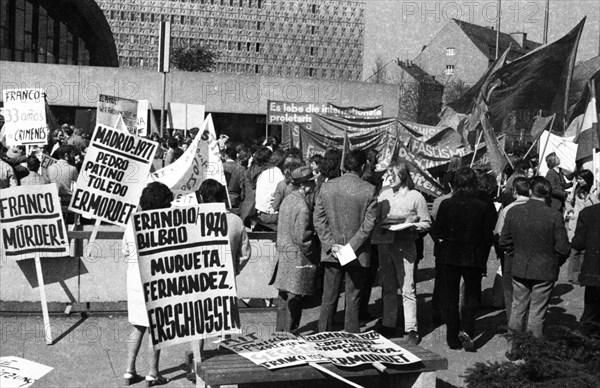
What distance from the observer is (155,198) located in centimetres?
760

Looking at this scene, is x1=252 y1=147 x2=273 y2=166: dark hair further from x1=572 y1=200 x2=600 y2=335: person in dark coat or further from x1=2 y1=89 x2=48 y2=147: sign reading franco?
x1=2 y1=89 x2=48 y2=147: sign reading franco

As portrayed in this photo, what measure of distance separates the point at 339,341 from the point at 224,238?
4.07ft

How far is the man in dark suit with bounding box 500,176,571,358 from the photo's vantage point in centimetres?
857

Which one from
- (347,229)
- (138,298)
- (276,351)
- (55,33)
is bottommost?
(276,351)

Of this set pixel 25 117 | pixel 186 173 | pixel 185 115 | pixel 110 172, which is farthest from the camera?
pixel 185 115

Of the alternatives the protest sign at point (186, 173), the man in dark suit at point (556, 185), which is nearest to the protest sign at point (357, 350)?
the protest sign at point (186, 173)

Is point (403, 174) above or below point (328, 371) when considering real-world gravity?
above

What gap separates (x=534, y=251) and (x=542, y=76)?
7143mm

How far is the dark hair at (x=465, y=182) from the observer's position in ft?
30.0

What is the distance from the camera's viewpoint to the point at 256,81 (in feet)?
126

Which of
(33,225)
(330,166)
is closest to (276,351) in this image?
(330,166)

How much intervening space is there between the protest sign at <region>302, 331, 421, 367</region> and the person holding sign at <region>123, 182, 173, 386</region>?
1.29 meters

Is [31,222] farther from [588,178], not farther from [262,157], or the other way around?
[588,178]

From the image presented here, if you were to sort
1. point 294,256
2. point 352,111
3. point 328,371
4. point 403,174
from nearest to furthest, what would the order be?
1. point 328,371
2. point 294,256
3. point 403,174
4. point 352,111
